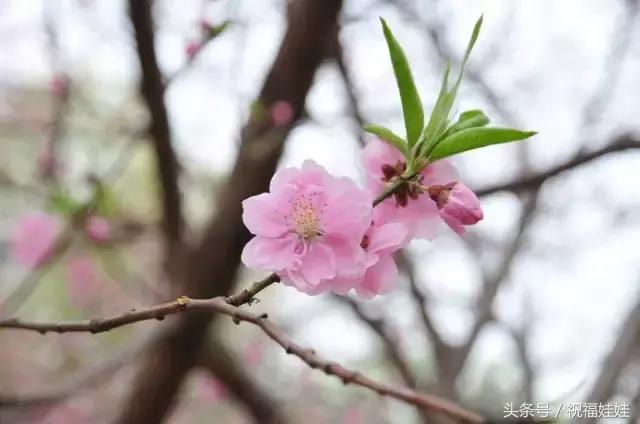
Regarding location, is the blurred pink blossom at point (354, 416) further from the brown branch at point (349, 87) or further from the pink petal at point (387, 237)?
the pink petal at point (387, 237)

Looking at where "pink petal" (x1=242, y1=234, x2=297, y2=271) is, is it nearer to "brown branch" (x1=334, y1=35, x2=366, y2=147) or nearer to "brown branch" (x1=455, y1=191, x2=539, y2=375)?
"brown branch" (x1=334, y1=35, x2=366, y2=147)

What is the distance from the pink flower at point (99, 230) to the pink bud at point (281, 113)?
52 centimetres

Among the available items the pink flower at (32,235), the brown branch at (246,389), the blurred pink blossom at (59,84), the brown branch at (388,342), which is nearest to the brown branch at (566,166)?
the brown branch at (388,342)

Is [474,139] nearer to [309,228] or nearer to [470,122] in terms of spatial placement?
[470,122]

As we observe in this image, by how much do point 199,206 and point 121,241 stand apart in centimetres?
88

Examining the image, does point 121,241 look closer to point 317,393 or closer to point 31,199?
point 31,199

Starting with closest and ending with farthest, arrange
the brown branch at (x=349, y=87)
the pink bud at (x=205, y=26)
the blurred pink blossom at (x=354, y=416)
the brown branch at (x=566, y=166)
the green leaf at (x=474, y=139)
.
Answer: the green leaf at (x=474, y=139) < the brown branch at (x=566, y=166) < the pink bud at (x=205, y=26) < the brown branch at (x=349, y=87) < the blurred pink blossom at (x=354, y=416)

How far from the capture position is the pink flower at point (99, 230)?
1667 millimetres

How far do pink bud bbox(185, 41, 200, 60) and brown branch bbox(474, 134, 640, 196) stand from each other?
0.52 meters

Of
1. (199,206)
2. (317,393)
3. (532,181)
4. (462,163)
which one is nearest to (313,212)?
(532,181)

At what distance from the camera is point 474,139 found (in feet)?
1.54

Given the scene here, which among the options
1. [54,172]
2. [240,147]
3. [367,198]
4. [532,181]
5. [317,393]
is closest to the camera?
[367,198]

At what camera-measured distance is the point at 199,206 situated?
2.65 metres

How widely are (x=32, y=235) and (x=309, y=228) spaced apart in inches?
69.6
